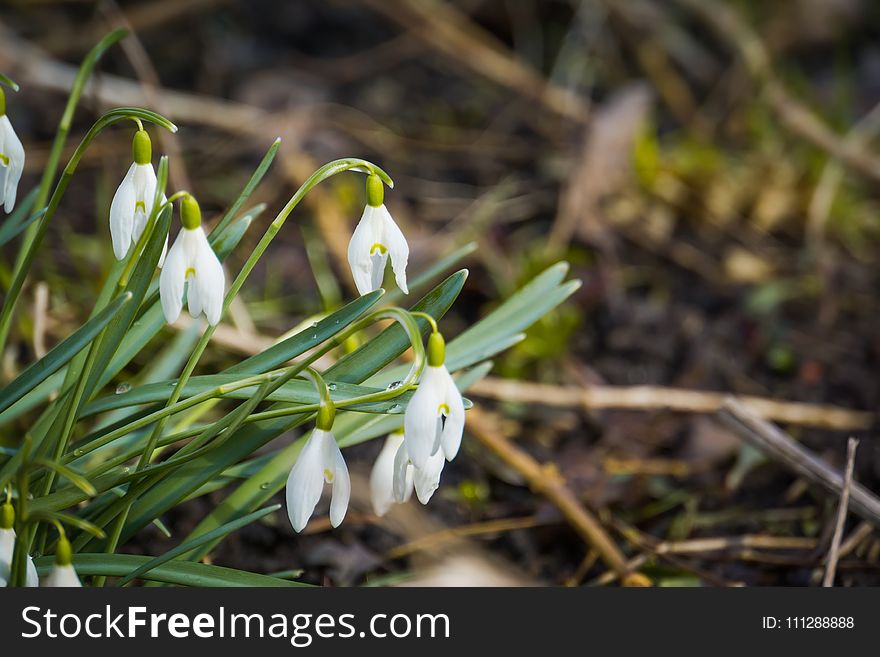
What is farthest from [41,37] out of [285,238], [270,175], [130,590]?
[130,590]

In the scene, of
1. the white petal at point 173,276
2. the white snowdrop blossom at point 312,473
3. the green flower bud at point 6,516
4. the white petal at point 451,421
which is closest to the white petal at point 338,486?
the white snowdrop blossom at point 312,473

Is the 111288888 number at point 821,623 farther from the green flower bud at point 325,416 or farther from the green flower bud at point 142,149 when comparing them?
the green flower bud at point 142,149

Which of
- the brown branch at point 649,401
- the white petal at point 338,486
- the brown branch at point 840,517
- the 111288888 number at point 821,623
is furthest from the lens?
the brown branch at point 649,401

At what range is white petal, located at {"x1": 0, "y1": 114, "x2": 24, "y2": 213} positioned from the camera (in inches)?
44.9

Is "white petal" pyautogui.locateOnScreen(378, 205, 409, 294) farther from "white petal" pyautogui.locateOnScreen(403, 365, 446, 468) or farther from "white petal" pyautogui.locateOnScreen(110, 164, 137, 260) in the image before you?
"white petal" pyautogui.locateOnScreen(110, 164, 137, 260)

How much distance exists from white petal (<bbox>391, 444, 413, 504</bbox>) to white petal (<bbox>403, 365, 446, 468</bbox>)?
0.32 ft

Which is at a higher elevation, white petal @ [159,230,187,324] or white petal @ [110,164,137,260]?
white petal @ [110,164,137,260]

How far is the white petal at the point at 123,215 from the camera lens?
1.11m

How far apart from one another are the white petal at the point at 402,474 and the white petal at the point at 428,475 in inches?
1.4

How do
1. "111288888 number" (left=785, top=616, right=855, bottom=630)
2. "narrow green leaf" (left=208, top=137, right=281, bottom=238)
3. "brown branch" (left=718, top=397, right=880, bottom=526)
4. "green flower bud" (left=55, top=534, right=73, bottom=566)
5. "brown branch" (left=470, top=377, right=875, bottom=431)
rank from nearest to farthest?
"green flower bud" (left=55, top=534, right=73, bottom=566) → "narrow green leaf" (left=208, top=137, right=281, bottom=238) → "111288888 number" (left=785, top=616, right=855, bottom=630) → "brown branch" (left=718, top=397, right=880, bottom=526) → "brown branch" (left=470, top=377, right=875, bottom=431)

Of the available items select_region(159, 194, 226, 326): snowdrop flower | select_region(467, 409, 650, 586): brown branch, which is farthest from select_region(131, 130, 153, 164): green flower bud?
select_region(467, 409, 650, 586): brown branch

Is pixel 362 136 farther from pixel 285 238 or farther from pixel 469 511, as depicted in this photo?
pixel 469 511

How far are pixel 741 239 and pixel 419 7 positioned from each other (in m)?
1.55

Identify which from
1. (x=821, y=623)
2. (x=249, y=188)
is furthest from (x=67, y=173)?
(x=821, y=623)
